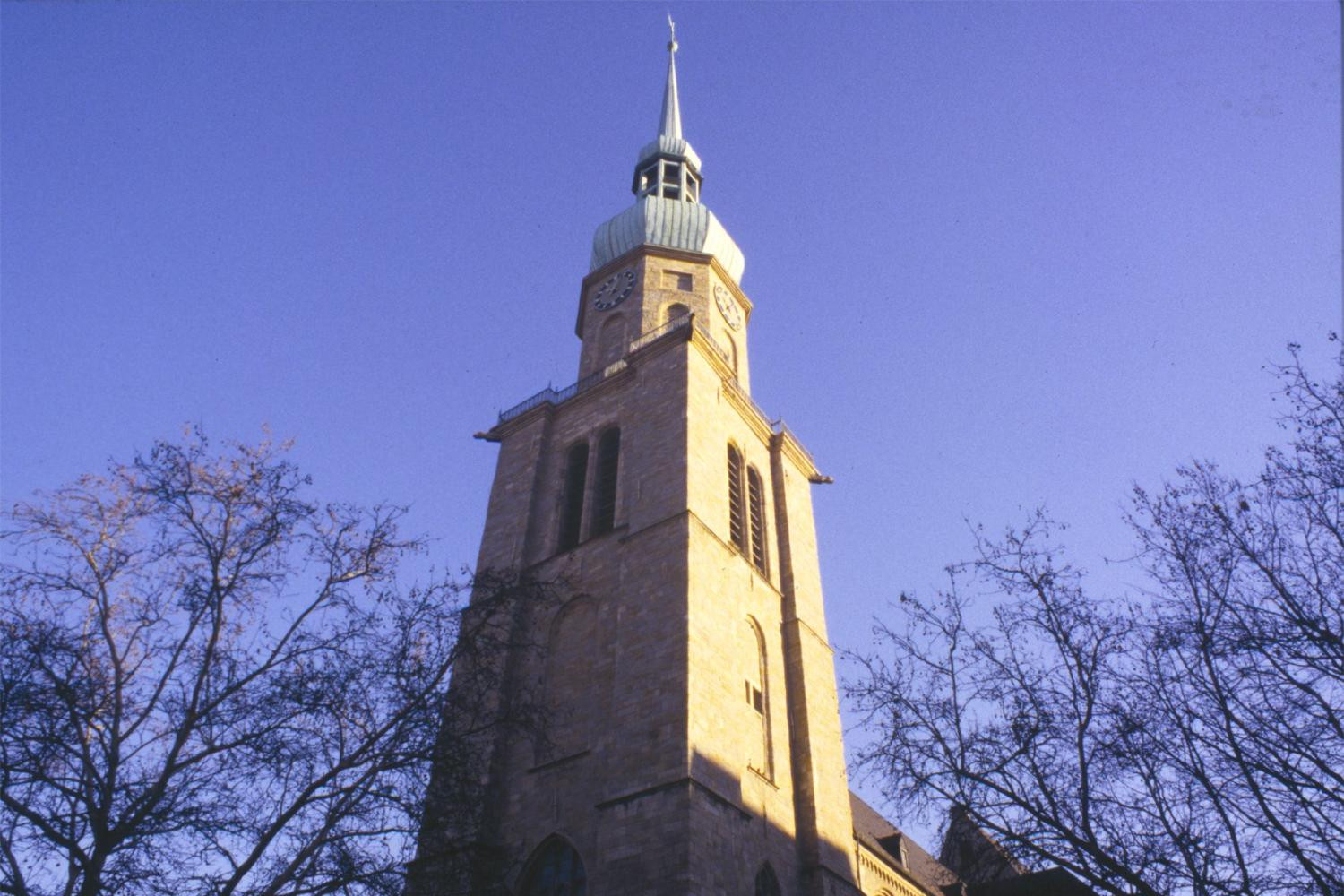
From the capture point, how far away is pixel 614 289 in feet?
104

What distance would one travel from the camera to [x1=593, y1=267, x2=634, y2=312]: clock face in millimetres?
31109

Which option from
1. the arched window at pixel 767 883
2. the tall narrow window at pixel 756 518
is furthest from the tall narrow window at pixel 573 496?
the arched window at pixel 767 883

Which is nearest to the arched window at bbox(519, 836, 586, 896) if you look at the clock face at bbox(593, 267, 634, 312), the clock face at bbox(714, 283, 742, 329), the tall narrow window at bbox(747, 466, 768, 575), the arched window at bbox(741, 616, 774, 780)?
the arched window at bbox(741, 616, 774, 780)

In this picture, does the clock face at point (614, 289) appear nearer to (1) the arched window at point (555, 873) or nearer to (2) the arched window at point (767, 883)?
(1) the arched window at point (555, 873)

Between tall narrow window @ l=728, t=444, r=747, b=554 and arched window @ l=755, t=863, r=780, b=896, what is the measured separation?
297 inches

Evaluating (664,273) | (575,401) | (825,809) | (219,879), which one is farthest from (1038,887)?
(664,273)

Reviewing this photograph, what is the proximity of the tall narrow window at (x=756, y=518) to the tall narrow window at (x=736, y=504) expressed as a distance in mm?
400

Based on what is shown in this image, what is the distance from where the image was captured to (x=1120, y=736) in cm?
1089

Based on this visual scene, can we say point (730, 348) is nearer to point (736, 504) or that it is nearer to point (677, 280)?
point (677, 280)

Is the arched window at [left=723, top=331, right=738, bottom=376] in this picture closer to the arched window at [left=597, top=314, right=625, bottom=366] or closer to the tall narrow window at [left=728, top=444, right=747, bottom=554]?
the arched window at [left=597, top=314, right=625, bottom=366]

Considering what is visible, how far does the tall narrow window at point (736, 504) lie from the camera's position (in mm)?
23969

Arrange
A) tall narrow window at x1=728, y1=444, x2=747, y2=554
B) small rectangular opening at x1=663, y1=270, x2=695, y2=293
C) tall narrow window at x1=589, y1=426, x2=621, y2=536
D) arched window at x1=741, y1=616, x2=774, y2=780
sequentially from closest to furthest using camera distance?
1. arched window at x1=741, y1=616, x2=774, y2=780
2. tall narrow window at x1=589, y1=426, x2=621, y2=536
3. tall narrow window at x1=728, y1=444, x2=747, y2=554
4. small rectangular opening at x1=663, y1=270, x2=695, y2=293

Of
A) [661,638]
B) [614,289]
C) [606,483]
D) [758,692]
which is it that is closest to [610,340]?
[614,289]

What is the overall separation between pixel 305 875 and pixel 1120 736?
8.97m
